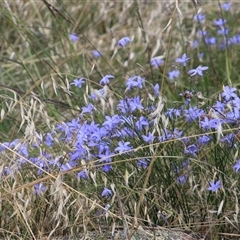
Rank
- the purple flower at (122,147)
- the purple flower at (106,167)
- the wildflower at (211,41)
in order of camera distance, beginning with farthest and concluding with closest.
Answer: the wildflower at (211,41)
the purple flower at (106,167)
the purple flower at (122,147)

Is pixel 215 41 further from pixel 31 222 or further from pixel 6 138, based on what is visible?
pixel 31 222

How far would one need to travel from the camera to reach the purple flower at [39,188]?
2.22 metres

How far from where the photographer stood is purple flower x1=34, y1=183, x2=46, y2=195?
7.27 ft

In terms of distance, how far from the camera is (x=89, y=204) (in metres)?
2.26

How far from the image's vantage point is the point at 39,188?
2.21 meters

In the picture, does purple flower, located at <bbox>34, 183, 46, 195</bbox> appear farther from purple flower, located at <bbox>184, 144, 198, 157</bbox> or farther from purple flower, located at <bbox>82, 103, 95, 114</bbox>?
purple flower, located at <bbox>184, 144, 198, 157</bbox>

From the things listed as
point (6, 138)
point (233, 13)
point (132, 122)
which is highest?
point (132, 122)

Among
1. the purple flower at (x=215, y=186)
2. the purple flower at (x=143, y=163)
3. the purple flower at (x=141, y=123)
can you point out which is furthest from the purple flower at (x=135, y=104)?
the purple flower at (x=215, y=186)

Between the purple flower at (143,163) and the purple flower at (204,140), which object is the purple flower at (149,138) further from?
the purple flower at (204,140)

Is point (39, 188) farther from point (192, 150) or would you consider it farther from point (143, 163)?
point (192, 150)

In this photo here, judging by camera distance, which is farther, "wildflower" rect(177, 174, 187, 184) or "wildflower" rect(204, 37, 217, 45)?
"wildflower" rect(204, 37, 217, 45)

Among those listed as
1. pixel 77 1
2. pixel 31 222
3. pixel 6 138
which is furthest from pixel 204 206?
pixel 77 1

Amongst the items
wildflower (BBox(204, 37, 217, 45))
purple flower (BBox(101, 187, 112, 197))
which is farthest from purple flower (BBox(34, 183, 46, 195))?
wildflower (BBox(204, 37, 217, 45))

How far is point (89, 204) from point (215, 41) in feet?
5.84
